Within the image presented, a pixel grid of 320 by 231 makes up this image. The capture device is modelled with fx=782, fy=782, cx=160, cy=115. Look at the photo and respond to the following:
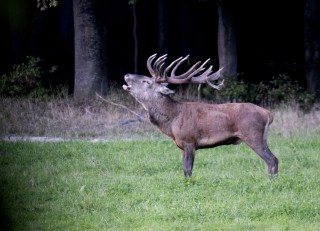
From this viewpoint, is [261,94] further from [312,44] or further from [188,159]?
[188,159]

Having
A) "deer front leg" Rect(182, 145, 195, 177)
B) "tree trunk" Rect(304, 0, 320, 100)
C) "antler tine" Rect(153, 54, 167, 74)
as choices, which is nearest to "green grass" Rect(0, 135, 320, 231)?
"deer front leg" Rect(182, 145, 195, 177)

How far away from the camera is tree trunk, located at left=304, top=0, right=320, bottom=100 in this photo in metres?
21.9

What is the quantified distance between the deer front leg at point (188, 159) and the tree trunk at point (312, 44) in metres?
11.1

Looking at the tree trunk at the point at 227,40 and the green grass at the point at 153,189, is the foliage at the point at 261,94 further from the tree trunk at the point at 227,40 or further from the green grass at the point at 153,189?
the green grass at the point at 153,189

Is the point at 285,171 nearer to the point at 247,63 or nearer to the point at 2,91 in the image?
the point at 2,91

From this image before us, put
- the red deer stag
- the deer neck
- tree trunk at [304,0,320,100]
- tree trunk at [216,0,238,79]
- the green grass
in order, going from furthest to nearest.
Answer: tree trunk at [304,0,320,100] → tree trunk at [216,0,238,79] → the deer neck → the red deer stag → the green grass

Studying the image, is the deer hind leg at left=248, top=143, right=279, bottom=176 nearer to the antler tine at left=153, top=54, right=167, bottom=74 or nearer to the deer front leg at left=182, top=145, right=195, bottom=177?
the deer front leg at left=182, top=145, right=195, bottom=177

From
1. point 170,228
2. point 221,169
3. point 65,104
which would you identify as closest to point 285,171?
point 221,169

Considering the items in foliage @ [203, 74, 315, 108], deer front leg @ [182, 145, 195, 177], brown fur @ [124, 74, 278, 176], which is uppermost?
brown fur @ [124, 74, 278, 176]

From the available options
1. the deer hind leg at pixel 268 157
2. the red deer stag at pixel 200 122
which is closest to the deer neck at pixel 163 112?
the red deer stag at pixel 200 122

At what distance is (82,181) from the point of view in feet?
36.8

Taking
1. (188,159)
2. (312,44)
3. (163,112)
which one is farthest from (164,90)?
(312,44)

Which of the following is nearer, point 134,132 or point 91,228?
point 91,228

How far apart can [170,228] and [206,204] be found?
1.14 metres
